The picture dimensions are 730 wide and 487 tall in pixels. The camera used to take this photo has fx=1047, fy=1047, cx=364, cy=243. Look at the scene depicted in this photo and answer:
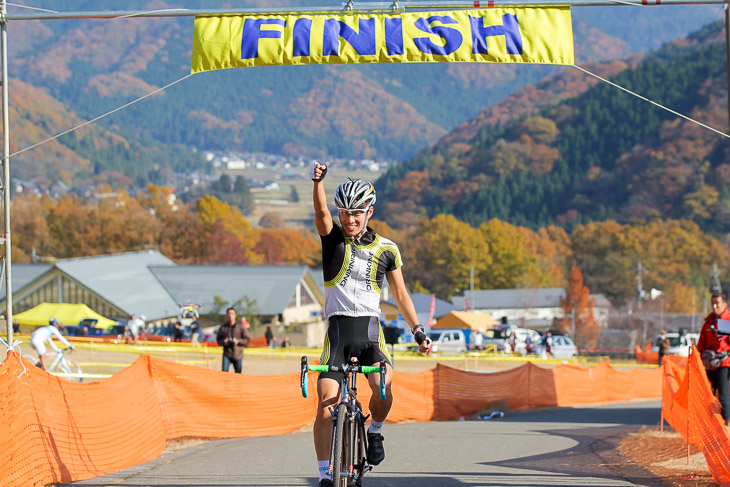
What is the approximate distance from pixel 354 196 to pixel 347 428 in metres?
1.61

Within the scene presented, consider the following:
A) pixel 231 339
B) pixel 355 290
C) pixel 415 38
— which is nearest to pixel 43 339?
pixel 231 339

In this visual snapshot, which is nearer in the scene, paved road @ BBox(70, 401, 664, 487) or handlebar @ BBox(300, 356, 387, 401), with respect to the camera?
handlebar @ BBox(300, 356, 387, 401)

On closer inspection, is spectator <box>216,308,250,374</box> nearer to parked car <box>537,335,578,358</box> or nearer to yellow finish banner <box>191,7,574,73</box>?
yellow finish banner <box>191,7,574,73</box>

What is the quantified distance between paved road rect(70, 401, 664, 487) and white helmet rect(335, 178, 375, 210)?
301 centimetres

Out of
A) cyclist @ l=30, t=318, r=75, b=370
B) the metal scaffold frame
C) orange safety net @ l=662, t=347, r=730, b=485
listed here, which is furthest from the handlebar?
cyclist @ l=30, t=318, r=75, b=370

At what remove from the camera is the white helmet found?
7387 mm

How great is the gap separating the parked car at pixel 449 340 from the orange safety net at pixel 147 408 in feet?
94.1

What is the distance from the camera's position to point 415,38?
11352mm

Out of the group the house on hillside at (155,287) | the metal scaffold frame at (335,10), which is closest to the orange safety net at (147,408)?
the metal scaffold frame at (335,10)

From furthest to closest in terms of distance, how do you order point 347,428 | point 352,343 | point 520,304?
point 520,304
point 352,343
point 347,428

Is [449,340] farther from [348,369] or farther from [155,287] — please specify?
[348,369]

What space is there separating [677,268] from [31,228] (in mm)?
79835

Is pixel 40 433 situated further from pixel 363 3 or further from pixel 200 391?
pixel 363 3

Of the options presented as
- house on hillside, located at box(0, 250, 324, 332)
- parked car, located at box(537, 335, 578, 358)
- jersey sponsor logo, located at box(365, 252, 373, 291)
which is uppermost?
house on hillside, located at box(0, 250, 324, 332)
